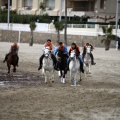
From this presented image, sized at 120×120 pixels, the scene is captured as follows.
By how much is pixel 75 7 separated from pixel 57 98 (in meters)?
72.4

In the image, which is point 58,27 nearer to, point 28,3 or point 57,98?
point 28,3

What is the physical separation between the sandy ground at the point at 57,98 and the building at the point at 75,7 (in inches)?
2305

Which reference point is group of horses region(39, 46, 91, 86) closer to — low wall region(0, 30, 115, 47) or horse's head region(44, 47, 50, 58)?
horse's head region(44, 47, 50, 58)

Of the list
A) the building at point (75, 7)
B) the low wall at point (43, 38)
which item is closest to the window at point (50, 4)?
the building at point (75, 7)

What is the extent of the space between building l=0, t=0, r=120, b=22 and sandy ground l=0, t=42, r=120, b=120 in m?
58.6

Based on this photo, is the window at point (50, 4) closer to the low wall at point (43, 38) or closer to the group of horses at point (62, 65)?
the low wall at point (43, 38)

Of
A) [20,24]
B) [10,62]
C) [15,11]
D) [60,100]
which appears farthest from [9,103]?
[15,11]

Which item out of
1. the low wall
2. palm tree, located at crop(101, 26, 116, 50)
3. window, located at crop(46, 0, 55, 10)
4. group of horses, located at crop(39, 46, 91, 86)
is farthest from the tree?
group of horses, located at crop(39, 46, 91, 86)

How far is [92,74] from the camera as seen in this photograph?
28.8m

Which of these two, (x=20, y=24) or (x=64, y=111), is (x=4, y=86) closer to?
(x=64, y=111)

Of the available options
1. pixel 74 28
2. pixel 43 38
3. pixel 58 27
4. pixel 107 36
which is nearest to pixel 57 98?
pixel 107 36

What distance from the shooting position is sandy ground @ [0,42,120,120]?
15.4m

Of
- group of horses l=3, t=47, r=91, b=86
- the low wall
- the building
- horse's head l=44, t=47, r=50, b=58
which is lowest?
the low wall

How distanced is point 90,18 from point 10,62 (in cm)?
5621
